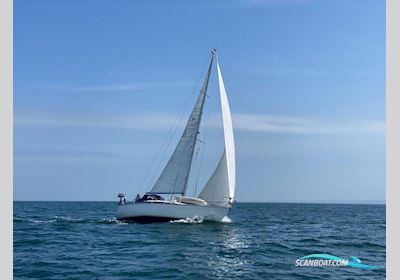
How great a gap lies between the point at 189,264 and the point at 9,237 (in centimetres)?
793

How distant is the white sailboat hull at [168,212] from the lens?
32.4m

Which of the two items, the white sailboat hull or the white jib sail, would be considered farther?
the white jib sail

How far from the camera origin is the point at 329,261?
1839 centimetres

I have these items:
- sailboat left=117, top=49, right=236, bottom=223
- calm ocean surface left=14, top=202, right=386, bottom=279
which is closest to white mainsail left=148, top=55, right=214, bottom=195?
sailboat left=117, top=49, right=236, bottom=223

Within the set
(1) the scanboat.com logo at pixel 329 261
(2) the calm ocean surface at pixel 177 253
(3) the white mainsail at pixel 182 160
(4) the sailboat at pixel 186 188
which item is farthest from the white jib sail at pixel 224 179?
(1) the scanboat.com logo at pixel 329 261

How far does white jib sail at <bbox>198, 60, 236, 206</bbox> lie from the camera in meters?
33.8

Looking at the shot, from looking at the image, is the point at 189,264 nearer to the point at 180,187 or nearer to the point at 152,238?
the point at 152,238

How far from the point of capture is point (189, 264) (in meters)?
17.1

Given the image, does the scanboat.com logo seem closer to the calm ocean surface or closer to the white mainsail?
the calm ocean surface

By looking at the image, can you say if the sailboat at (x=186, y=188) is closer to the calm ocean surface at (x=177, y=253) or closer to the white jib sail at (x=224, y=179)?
the white jib sail at (x=224, y=179)

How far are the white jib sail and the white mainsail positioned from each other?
1.88m


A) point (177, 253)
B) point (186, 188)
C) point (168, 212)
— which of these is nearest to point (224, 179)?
point (186, 188)

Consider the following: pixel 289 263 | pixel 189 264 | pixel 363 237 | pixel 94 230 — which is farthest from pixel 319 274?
pixel 94 230

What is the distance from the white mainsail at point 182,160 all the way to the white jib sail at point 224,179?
1880mm
